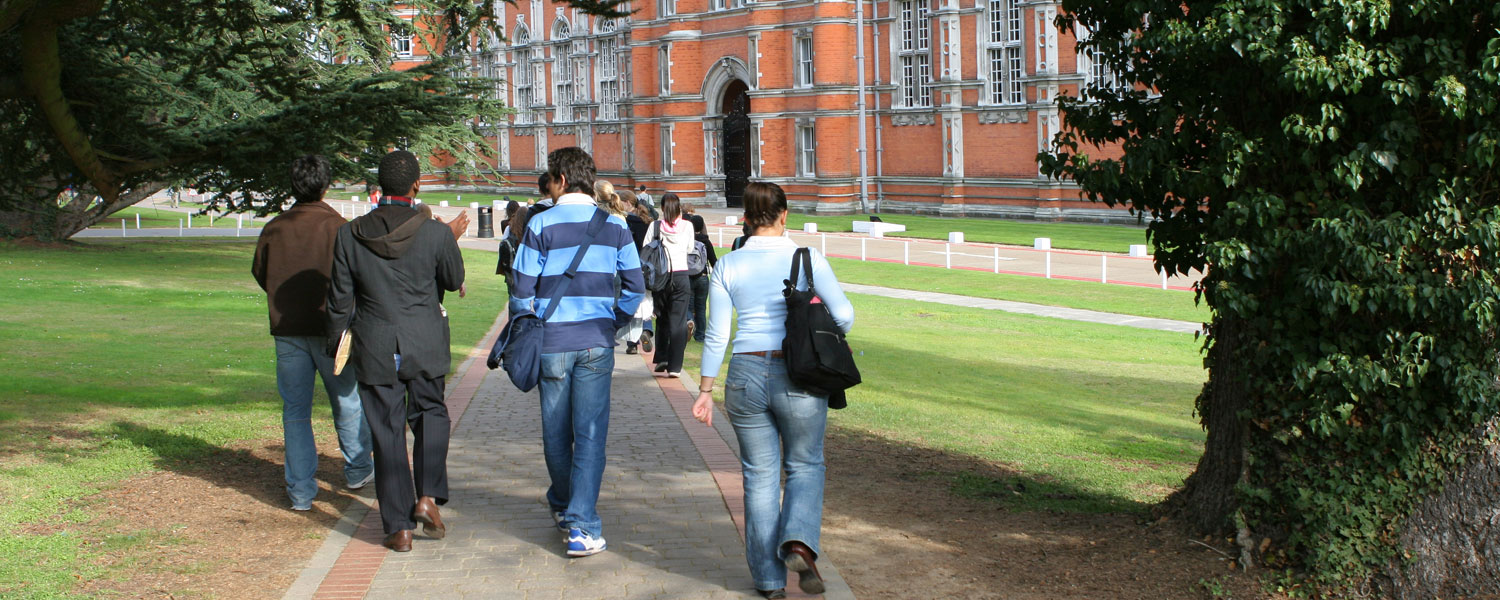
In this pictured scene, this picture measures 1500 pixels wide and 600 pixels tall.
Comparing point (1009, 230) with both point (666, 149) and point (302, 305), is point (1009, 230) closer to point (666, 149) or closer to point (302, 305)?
point (666, 149)

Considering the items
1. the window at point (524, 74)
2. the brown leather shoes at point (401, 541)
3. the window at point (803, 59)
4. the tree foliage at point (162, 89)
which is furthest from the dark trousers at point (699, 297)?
the window at point (524, 74)

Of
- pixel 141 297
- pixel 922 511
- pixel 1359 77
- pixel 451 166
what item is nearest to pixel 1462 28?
pixel 1359 77

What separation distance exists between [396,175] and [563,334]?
3.80ft

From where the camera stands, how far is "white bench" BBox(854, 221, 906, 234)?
37.4 meters

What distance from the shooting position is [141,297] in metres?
19.8

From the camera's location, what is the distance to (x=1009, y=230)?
38.4m

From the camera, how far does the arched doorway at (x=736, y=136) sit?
175 feet

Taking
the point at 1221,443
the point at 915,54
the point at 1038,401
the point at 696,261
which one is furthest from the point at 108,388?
the point at 915,54

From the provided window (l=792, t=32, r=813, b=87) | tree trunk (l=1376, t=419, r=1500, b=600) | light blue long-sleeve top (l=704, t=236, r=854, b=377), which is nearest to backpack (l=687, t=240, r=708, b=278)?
light blue long-sleeve top (l=704, t=236, r=854, b=377)

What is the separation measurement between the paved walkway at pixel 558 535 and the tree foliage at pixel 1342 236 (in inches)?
76.8

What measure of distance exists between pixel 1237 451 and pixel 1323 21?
73.2 inches

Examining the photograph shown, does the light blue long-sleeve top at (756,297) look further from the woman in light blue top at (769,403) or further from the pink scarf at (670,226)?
the pink scarf at (670,226)

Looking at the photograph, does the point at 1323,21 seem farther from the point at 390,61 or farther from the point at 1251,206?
the point at 390,61

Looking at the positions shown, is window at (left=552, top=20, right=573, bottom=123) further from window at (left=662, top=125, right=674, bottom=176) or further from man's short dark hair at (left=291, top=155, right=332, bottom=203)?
man's short dark hair at (left=291, top=155, right=332, bottom=203)
